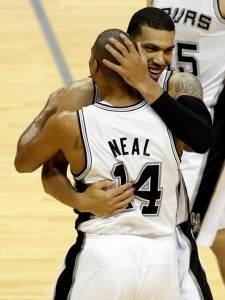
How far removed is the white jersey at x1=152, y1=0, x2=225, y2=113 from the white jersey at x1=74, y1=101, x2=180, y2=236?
1282 mm

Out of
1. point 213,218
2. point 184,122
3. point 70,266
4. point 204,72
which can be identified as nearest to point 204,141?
point 184,122

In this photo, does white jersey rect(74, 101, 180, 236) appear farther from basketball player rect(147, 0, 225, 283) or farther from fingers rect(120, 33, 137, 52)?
basketball player rect(147, 0, 225, 283)

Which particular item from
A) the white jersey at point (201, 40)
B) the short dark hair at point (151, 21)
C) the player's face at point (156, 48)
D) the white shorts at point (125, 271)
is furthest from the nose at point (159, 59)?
the white jersey at point (201, 40)

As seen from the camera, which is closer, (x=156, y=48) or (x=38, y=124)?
(x=156, y=48)

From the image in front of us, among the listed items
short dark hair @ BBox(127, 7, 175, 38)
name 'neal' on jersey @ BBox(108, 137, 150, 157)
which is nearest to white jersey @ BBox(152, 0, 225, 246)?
short dark hair @ BBox(127, 7, 175, 38)

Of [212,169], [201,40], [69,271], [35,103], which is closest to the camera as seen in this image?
[69,271]

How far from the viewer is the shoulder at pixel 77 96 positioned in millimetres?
3471

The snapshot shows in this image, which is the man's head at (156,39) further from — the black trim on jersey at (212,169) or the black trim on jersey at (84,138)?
the black trim on jersey at (212,169)

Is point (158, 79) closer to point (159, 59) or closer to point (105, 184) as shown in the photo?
point (159, 59)

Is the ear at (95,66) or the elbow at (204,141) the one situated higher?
the ear at (95,66)

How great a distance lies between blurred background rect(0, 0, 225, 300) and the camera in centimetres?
525

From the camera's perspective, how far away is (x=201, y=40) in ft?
14.6

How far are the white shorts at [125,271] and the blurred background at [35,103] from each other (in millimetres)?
1787

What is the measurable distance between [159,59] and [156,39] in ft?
0.27
